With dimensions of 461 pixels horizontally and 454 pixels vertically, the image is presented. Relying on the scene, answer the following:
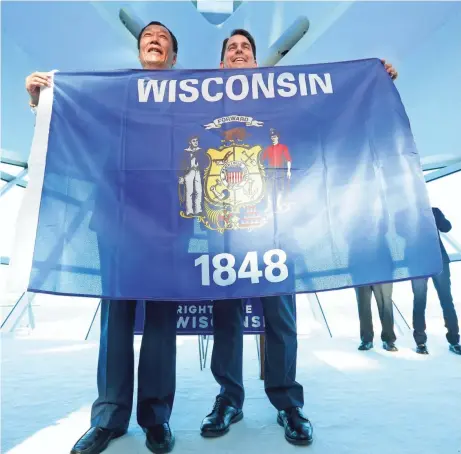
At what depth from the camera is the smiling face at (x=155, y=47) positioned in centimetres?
130

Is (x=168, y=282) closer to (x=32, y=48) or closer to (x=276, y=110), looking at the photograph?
(x=276, y=110)

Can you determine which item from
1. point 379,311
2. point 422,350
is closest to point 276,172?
point 422,350

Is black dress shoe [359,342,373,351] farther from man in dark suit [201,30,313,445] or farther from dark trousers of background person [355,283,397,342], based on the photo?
man in dark suit [201,30,313,445]

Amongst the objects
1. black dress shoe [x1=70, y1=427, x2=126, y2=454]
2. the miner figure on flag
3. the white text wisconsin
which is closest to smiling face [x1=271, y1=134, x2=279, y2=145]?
the miner figure on flag

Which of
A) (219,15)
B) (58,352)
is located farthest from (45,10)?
(58,352)

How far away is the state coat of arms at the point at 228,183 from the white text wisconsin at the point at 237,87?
0.54ft

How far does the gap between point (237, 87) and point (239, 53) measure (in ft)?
0.93

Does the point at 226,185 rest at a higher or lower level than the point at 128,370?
higher

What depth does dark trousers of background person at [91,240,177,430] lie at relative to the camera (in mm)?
973

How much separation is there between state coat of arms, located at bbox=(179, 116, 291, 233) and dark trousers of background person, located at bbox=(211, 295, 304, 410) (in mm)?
302

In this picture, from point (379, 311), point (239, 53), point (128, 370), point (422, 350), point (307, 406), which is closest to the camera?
point (128, 370)

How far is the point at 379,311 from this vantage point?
2.62m

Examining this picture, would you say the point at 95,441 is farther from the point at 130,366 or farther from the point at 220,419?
the point at 220,419

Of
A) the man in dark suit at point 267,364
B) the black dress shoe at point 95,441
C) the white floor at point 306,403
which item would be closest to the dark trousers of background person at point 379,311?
the white floor at point 306,403
